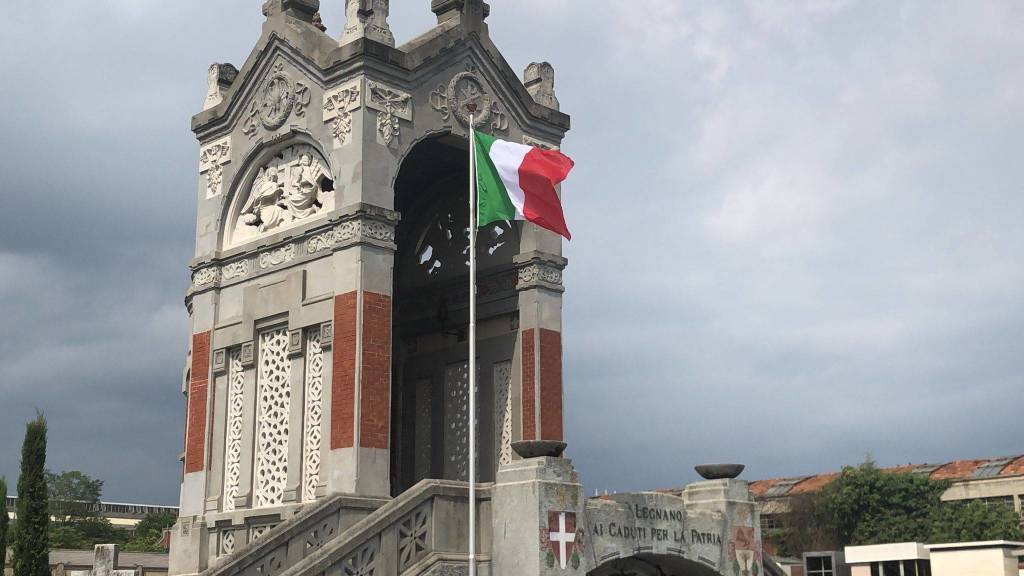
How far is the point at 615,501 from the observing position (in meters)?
17.9

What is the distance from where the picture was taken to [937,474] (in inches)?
3509

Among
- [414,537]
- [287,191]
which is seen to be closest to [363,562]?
[414,537]

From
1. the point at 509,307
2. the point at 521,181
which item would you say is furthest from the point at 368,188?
the point at 509,307

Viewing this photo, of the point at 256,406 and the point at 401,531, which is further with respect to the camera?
the point at 256,406

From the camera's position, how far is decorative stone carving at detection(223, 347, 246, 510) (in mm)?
22188

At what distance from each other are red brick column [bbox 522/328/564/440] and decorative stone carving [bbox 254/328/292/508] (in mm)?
4468

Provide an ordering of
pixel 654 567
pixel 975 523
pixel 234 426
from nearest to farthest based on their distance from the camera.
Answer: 1. pixel 654 567
2. pixel 234 426
3. pixel 975 523

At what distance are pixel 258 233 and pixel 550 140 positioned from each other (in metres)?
6.06

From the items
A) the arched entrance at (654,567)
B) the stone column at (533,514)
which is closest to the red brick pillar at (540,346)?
the arched entrance at (654,567)

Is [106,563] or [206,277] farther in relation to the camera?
[106,563]

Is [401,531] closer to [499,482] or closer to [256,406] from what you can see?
[499,482]

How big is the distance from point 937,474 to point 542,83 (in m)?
73.7

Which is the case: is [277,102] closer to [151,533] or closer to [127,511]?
[151,533]

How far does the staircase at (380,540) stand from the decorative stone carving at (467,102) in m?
7.73
